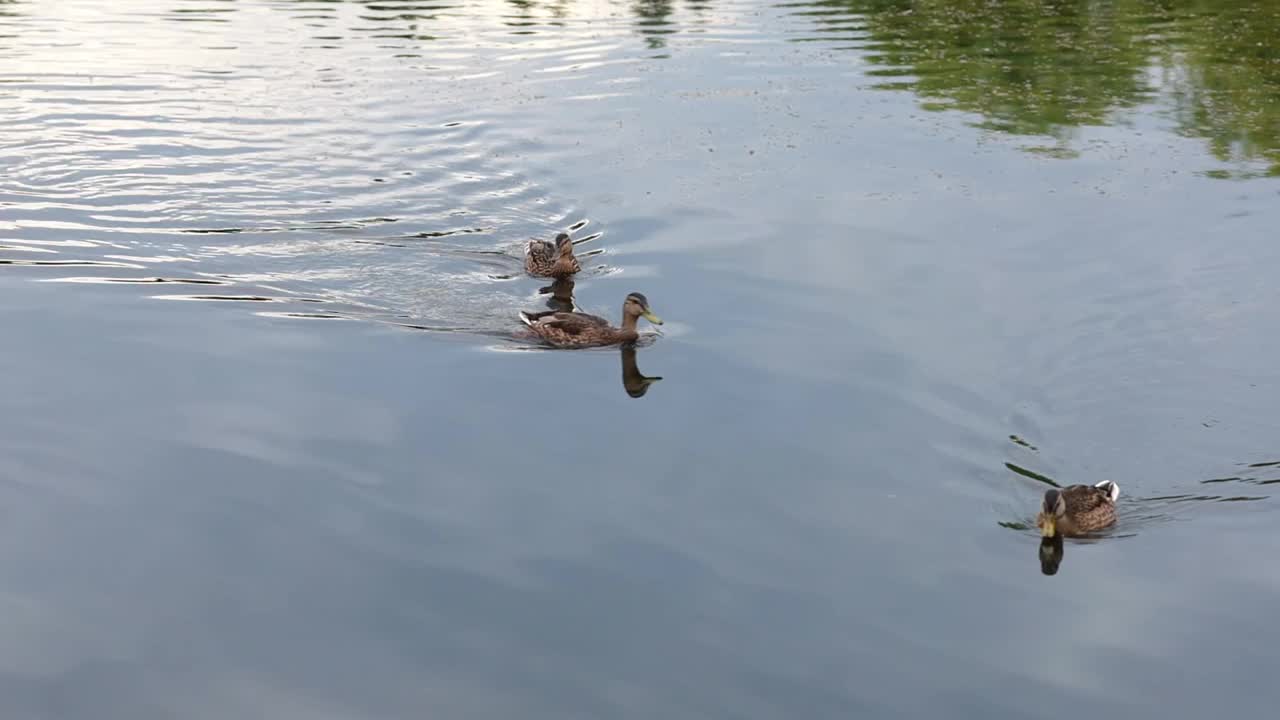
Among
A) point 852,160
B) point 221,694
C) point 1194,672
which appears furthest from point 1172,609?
point 852,160

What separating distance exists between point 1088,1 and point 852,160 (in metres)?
18.0

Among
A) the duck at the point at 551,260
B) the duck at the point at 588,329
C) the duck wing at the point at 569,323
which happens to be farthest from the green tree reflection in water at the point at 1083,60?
the duck wing at the point at 569,323

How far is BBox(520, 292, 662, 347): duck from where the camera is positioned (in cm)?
1706

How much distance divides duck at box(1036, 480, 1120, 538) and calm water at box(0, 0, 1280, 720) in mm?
A: 174

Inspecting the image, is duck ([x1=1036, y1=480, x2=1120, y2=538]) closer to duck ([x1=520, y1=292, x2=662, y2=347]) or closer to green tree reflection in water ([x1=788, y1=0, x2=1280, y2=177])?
duck ([x1=520, y1=292, x2=662, y2=347])

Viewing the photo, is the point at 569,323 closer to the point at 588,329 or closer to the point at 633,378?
the point at 588,329

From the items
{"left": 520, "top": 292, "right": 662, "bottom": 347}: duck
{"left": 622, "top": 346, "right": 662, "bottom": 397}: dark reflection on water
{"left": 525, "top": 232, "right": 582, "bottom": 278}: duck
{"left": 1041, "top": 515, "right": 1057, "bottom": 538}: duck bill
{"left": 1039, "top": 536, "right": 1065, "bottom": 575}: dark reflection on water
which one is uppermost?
{"left": 525, "top": 232, "right": 582, "bottom": 278}: duck

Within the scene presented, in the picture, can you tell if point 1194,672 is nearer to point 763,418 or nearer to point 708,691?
point 708,691

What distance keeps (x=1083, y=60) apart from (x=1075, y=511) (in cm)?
2172

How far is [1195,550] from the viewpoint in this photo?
39.8 feet

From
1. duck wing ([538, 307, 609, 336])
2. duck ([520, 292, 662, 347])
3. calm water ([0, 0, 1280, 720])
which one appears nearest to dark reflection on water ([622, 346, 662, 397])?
calm water ([0, 0, 1280, 720])

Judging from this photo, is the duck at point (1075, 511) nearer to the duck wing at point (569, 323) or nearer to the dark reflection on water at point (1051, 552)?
the dark reflection on water at point (1051, 552)

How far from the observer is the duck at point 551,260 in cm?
1916

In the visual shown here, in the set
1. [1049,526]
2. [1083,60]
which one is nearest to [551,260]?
[1049,526]
